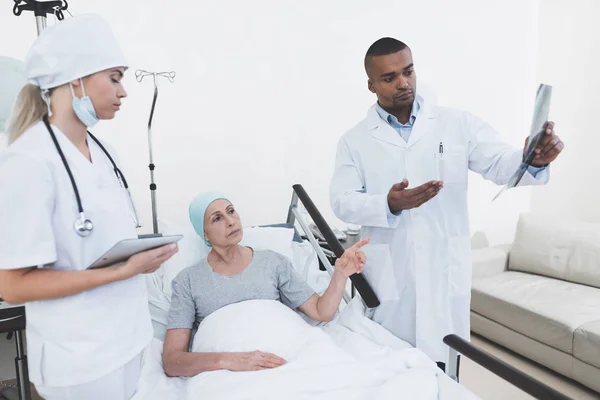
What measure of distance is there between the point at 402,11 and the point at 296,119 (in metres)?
1.08

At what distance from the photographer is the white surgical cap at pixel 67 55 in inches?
42.2

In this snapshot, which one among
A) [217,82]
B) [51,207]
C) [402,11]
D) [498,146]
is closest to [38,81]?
[51,207]

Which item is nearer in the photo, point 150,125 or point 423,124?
point 423,124

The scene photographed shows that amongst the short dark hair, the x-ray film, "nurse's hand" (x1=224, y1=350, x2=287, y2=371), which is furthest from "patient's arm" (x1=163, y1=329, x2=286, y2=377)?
the short dark hair

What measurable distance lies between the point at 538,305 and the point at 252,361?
75.3 inches

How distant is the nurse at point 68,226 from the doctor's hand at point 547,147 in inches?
40.7

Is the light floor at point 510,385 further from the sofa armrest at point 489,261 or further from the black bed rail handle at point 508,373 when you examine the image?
the black bed rail handle at point 508,373

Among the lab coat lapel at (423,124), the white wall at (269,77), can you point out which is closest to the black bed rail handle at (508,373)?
the lab coat lapel at (423,124)

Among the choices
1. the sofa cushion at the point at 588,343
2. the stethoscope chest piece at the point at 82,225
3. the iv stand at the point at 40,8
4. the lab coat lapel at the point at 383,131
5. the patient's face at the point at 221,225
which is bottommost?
the sofa cushion at the point at 588,343

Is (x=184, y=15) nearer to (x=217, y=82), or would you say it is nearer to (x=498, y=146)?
(x=217, y=82)

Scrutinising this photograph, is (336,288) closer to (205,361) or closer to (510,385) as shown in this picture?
(205,361)

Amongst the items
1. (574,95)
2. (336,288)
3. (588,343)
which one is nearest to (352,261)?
(336,288)

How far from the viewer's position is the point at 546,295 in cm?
276

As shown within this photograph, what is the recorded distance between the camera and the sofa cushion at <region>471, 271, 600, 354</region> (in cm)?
245
